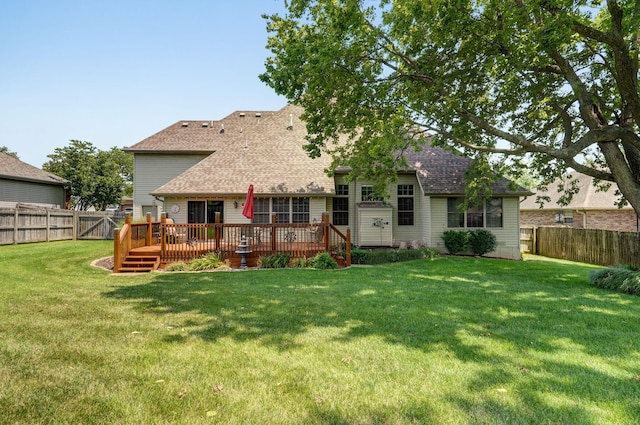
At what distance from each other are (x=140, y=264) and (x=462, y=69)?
1197cm

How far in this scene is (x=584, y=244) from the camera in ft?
51.1

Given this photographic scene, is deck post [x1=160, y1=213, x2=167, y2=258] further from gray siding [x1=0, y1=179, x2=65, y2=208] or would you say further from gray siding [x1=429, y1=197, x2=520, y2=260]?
gray siding [x1=0, y1=179, x2=65, y2=208]

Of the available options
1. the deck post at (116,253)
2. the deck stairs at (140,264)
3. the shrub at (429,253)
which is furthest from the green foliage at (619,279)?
the deck post at (116,253)

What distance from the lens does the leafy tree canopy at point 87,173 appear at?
33406 millimetres

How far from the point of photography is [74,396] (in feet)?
9.40

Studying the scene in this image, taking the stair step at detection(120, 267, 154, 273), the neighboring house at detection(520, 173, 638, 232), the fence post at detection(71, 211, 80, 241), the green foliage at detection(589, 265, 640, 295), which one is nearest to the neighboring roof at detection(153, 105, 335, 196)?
the stair step at detection(120, 267, 154, 273)

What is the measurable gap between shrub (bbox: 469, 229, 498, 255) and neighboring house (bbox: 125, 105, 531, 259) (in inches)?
23.4

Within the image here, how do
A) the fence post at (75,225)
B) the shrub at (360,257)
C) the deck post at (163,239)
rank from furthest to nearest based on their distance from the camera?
the fence post at (75,225)
the shrub at (360,257)
the deck post at (163,239)

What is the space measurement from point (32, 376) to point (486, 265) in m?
12.5

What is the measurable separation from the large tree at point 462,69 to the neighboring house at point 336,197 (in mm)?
3173

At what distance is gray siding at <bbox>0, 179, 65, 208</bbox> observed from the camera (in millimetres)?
21141

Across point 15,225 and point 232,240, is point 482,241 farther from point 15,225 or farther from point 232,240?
point 15,225

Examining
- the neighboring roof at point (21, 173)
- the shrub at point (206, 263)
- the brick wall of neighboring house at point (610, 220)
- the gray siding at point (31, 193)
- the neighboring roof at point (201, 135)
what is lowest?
the shrub at point (206, 263)

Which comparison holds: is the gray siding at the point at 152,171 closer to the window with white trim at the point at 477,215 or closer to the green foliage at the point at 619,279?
the window with white trim at the point at 477,215
